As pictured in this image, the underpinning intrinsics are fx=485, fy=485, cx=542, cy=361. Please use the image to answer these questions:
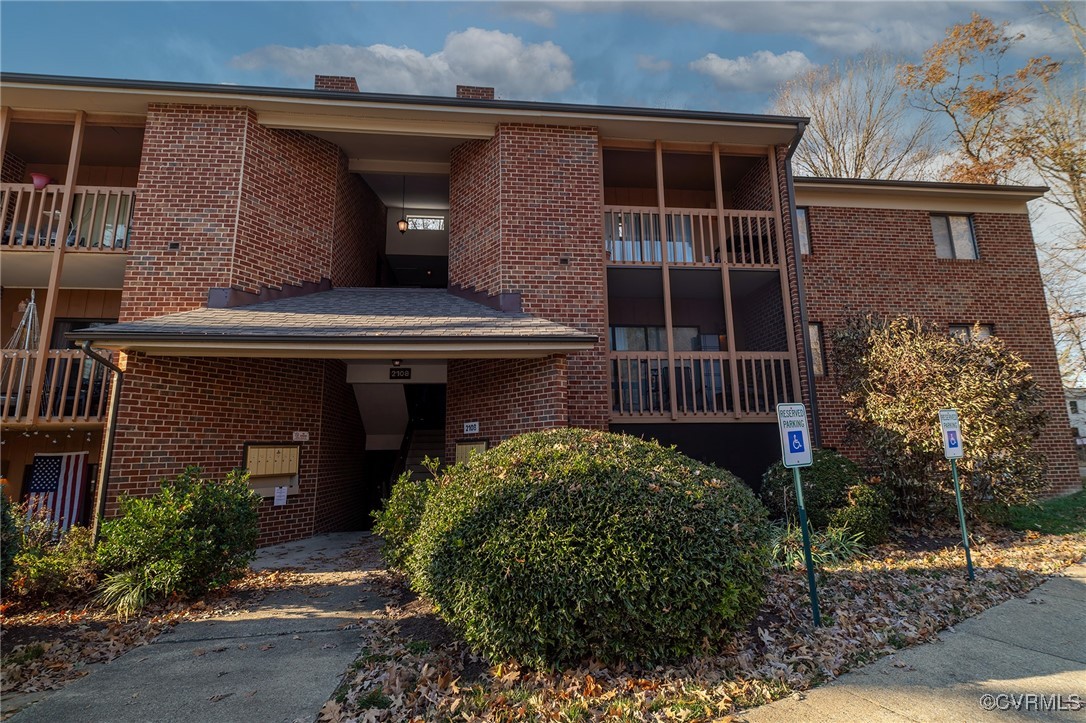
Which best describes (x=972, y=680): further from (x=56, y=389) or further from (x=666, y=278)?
(x=56, y=389)

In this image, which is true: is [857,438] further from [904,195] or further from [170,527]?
[170,527]

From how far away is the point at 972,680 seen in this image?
3.57 metres

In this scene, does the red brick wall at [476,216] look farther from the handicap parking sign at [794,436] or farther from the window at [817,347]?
the window at [817,347]

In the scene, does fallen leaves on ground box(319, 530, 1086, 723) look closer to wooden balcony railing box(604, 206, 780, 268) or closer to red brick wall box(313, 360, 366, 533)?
red brick wall box(313, 360, 366, 533)

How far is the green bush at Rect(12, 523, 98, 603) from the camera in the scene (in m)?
5.42

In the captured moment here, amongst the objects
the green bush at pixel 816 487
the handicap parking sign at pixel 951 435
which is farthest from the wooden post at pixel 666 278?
the handicap parking sign at pixel 951 435

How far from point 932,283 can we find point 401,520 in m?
13.0

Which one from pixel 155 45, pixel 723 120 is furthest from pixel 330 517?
pixel 723 120

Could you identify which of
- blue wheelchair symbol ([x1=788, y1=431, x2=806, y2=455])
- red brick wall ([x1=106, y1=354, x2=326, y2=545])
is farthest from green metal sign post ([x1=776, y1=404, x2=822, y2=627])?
red brick wall ([x1=106, y1=354, x2=326, y2=545])

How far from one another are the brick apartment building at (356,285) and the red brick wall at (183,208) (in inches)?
1.5

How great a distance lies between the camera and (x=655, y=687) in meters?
3.44

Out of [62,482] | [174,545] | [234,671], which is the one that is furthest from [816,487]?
[62,482]

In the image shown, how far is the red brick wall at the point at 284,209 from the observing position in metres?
8.48

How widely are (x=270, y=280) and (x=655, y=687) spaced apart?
8.66m
